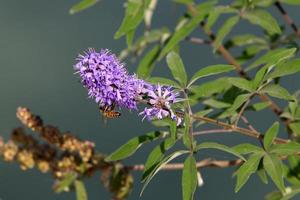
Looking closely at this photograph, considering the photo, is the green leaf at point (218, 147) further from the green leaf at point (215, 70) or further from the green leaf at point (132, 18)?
the green leaf at point (132, 18)

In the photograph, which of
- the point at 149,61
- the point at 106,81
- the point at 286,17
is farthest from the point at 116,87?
the point at 286,17

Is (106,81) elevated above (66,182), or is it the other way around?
(66,182)

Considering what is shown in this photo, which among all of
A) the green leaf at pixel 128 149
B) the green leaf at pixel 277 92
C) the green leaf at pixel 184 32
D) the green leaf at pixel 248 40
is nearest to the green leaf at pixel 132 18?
the green leaf at pixel 184 32

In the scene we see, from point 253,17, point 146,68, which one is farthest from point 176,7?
point 253,17

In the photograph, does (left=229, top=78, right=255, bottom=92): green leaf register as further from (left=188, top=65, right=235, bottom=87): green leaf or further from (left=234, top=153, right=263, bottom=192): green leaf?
(left=234, top=153, right=263, bottom=192): green leaf

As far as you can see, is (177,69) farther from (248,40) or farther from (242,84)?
(248,40)

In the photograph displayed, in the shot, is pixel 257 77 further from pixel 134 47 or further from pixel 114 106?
pixel 134 47

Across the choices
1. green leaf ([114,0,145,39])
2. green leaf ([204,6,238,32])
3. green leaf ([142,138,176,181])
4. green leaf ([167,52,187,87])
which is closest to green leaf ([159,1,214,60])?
green leaf ([204,6,238,32])
